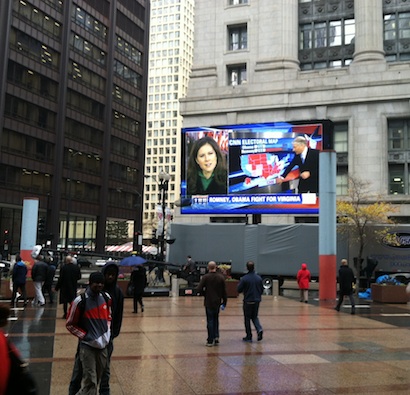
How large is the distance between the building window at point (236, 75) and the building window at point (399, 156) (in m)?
15.6

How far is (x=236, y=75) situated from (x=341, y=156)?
14.2 meters

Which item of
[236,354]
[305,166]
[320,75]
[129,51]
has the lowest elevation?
[236,354]

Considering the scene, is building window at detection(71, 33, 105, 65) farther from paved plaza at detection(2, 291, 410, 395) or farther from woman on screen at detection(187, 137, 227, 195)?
paved plaza at detection(2, 291, 410, 395)

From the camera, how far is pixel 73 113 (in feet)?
233

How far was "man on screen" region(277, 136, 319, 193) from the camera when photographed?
34.4 meters

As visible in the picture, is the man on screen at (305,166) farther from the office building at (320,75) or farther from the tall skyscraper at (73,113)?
the tall skyscraper at (73,113)

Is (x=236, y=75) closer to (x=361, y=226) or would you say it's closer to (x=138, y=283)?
(x=361, y=226)

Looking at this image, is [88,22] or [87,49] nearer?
[87,49]

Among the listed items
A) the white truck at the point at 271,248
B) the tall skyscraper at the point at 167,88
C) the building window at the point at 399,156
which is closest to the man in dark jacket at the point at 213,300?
the white truck at the point at 271,248

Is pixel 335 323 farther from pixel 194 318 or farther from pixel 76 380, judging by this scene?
pixel 76 380

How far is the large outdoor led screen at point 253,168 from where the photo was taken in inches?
1368

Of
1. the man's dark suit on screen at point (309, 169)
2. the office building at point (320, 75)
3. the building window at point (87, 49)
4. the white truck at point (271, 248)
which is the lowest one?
the white truck at point (271, 248)

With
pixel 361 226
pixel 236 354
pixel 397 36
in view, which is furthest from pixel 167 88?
pixel 236 354

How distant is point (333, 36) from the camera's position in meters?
51.3
